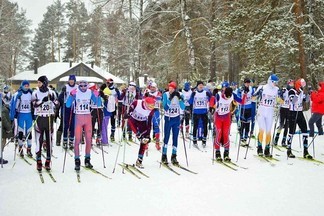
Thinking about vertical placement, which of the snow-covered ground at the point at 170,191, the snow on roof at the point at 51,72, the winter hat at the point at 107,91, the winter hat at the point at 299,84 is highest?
the snow on roof at the point at 51,72

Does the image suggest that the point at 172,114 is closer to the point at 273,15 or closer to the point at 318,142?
the point at 318,142

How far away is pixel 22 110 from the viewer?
9375 mm

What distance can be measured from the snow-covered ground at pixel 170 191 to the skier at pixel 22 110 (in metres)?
0.91

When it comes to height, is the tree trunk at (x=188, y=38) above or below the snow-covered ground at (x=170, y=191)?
above

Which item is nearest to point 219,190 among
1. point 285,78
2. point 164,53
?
point 285,78

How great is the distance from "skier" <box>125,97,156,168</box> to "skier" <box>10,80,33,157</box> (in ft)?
10.2

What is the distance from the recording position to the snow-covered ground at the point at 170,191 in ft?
18.0

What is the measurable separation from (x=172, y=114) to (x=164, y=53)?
2194 cm

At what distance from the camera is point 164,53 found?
30.0m

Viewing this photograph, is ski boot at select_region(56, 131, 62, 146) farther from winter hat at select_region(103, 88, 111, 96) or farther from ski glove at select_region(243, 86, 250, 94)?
ski glove at select_region(243, 86, 250, 94)

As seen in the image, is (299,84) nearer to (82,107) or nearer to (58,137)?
(82,107)

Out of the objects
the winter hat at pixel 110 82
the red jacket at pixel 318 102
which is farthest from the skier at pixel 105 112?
the red jacket at pixel 318 102

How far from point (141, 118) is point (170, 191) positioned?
2.54m

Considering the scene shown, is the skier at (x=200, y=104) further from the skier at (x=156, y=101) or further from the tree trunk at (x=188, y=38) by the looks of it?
the tree trunk at (x=188, y=38)
